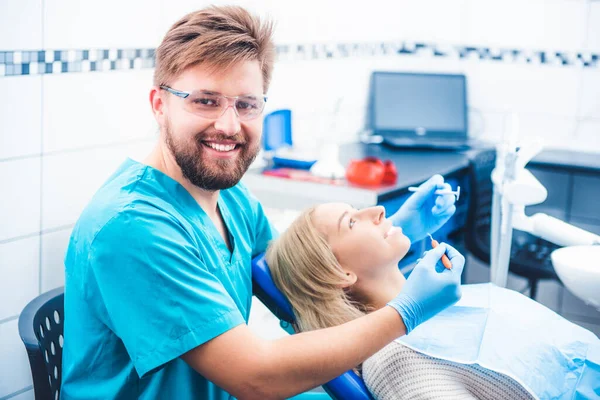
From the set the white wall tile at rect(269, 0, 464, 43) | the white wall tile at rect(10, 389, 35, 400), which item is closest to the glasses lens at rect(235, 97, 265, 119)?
the white wall tile at rect(10, 389, 35, 400)

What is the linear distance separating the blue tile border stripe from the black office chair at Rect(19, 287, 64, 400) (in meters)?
0.67

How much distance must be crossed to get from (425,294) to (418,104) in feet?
8.02

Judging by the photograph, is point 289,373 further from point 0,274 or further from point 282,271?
point 0,274

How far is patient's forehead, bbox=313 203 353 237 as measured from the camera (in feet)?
5.86

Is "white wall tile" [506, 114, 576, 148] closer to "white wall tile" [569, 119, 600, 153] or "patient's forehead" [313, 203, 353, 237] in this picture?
"white wall tile" [569, 119, 600, 153]

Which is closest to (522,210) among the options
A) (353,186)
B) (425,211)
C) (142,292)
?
(425,211)

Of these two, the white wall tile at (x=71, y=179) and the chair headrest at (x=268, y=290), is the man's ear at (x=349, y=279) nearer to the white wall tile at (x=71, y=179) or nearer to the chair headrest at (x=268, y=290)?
the chair headrest at (x=268, y=290)

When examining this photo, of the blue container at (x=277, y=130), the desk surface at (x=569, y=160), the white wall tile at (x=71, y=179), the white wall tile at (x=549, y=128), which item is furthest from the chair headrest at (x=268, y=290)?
the white wall tile at (x=549, y=128)

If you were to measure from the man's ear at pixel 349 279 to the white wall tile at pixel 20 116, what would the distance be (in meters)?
0.99

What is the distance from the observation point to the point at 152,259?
4.43ft

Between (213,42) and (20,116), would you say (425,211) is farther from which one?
(20,116)

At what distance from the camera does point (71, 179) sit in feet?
7.31

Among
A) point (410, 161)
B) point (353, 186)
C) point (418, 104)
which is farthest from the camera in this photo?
point (418, 104)

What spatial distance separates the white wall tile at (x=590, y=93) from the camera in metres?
3.61
